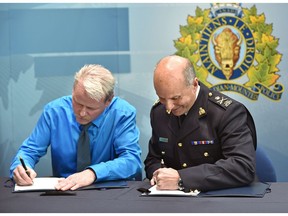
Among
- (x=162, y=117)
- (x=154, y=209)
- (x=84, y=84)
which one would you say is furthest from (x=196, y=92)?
(x=154, y=209)

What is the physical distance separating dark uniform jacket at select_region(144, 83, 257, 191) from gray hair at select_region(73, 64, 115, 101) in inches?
10.8

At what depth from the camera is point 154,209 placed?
241 centimetres

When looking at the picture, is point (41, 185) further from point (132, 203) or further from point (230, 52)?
point (230, 52)

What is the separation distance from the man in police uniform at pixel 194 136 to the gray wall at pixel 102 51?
199 cm

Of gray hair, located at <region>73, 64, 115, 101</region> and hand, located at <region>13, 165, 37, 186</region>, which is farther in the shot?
gray hair, located at <region>73, 64, 115, 101</region>

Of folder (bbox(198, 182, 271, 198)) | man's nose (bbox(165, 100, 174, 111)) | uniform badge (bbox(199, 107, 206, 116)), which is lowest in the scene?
folder (bbox(198, 182, 271, 198))

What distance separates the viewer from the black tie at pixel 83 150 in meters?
3.24

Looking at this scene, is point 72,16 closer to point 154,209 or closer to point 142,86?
point 142,86

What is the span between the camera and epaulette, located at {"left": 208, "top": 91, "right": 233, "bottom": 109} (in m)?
2.96

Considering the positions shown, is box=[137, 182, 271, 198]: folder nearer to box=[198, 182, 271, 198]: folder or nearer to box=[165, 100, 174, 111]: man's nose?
box=[198, 182, 271, 198]: folder

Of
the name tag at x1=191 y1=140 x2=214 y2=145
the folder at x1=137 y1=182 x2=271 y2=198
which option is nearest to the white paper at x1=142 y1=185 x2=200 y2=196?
the folder at x1=137 y1=182 x2=271 y2=198

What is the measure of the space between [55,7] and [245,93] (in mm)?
1776

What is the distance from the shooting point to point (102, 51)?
203 inches

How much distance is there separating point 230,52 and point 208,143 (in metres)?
2.29
